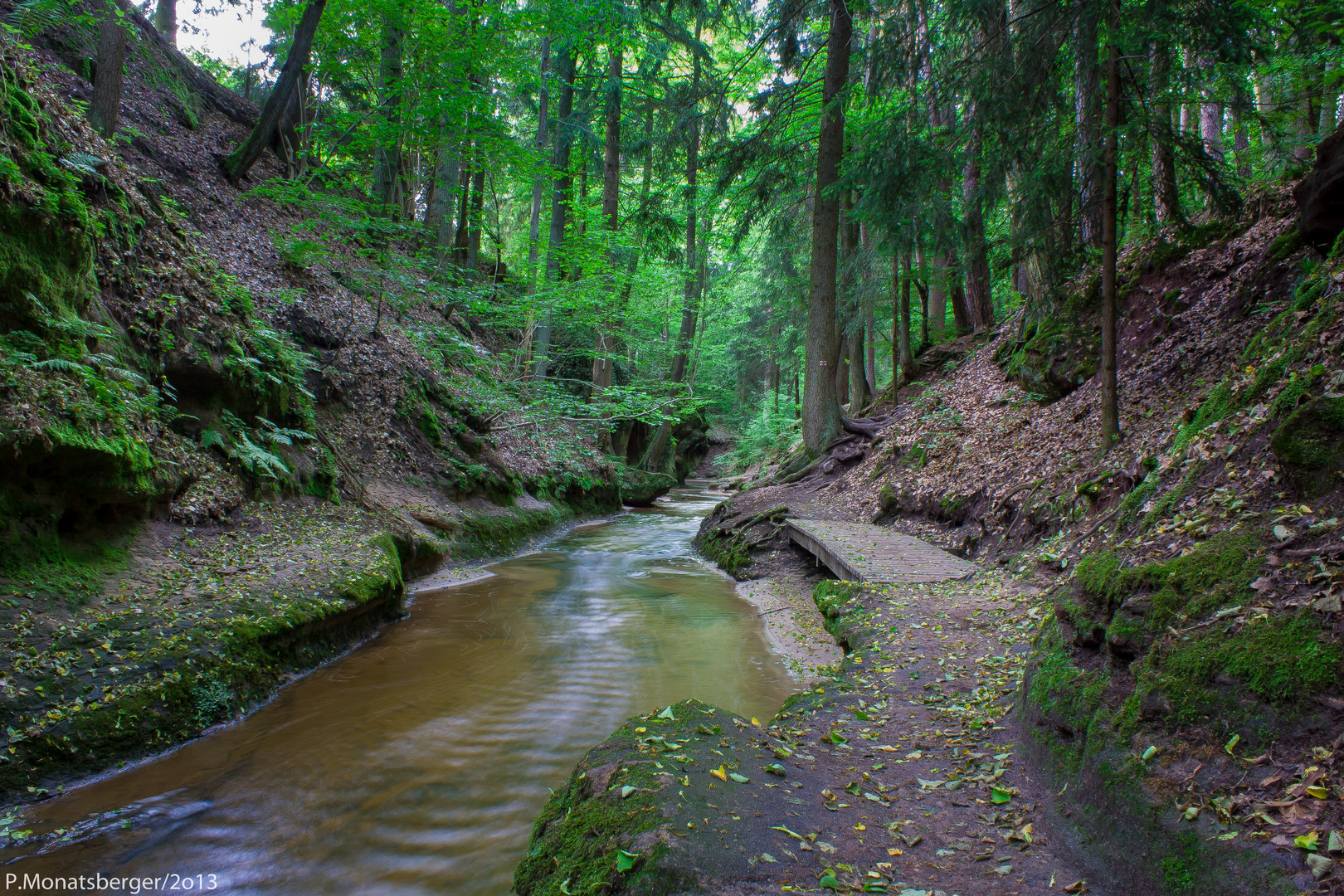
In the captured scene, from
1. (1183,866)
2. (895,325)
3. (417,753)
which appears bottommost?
(417,753)

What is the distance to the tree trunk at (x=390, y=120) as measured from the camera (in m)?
10.7

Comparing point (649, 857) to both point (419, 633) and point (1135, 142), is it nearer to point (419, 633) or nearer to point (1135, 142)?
point (419, 633)

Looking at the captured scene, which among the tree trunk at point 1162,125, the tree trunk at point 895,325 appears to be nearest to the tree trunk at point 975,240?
the tree trunk at point 895,325

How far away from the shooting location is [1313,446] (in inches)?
113

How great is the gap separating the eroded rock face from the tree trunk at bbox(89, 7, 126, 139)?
14.6 metres

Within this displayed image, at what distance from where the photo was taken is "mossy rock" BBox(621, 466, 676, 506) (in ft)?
65.0

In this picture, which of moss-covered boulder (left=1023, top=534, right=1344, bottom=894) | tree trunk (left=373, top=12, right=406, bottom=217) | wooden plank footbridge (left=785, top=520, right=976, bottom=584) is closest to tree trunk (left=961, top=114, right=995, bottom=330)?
wooden plank footbridge (left=785, top=520, right=976, bottom=584)

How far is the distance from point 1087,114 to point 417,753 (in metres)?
8.53

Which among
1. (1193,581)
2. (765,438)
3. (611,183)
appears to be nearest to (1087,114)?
(1193,581)

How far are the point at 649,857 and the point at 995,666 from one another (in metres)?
3.06

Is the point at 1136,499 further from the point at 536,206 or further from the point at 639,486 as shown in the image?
the point at 639,486

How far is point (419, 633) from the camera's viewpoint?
21.6 feet

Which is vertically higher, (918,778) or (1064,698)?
(1064,698)

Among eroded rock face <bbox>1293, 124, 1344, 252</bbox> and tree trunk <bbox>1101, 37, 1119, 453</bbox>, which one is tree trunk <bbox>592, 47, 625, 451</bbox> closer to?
tree trunk <bbox>1101, 37, 1119, 453</bbox>
